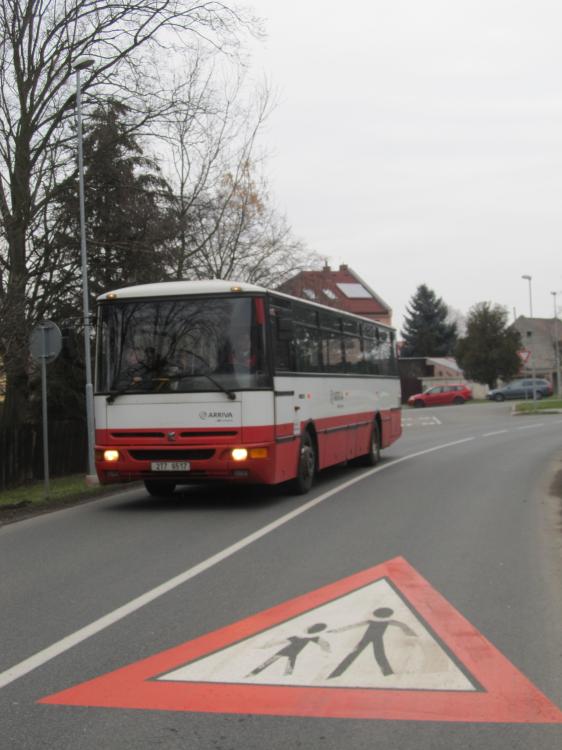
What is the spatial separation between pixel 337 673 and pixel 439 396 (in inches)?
2416

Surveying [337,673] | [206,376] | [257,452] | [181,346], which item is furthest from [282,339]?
[337,673]

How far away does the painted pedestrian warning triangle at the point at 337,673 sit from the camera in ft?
14.6

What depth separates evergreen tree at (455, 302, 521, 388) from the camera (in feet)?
243

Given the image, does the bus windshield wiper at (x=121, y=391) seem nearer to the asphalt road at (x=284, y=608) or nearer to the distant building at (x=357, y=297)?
the asphalt road at (x=284, y=608)

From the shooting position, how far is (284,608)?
637cm

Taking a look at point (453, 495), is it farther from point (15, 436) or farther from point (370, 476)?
point (15, 436)

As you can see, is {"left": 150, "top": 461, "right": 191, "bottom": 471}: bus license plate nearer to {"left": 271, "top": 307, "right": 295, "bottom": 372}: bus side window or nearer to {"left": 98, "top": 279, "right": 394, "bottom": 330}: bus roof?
{"left": 271, "top": 307, "right": 295, "bottom": 372}: bus side window

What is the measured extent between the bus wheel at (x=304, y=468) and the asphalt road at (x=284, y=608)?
26cm

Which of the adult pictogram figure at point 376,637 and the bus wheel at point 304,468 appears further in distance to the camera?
the bus wheel at point 304,468

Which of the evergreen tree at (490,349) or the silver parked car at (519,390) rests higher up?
the evergreen tree at (490,349)

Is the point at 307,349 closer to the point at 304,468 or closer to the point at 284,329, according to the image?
the point at 284,329

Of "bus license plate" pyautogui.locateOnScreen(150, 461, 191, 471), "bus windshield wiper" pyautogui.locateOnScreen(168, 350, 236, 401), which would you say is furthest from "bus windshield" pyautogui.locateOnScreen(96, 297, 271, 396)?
"bus license plate" pyautogui.locateOnScreen(150, 461, 191, 471)

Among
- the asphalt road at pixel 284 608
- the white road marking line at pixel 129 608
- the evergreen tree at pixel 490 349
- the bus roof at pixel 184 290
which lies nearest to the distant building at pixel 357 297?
the evergreen tree at pixel 490 349

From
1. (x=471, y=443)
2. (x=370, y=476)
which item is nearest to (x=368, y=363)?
(x=370, y=476)
